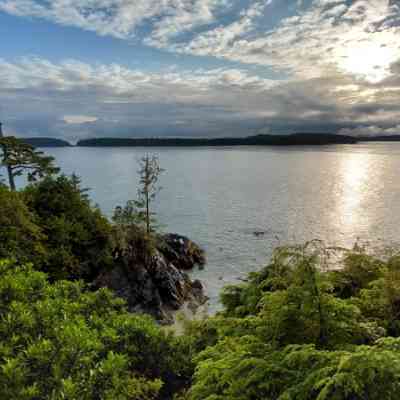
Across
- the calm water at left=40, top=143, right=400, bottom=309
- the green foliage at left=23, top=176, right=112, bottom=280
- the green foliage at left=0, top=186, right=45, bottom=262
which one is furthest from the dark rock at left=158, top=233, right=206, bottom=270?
the green foliage at left=0, top=186, right=45, bottom=262

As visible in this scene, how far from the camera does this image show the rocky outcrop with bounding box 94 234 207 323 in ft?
52.1

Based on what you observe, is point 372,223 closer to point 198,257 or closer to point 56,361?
point 198,257

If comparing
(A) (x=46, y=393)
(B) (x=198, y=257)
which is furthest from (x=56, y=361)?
(B) (x=198, y=257)

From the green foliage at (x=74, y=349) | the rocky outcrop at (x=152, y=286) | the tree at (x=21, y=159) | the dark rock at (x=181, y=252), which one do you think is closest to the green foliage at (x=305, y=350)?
the green foliage at (x=74, y=349)

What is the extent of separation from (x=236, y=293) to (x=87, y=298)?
4054 millimetres

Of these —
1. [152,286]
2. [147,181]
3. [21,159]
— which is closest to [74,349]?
[152,286]

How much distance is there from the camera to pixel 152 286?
1659 centimetres

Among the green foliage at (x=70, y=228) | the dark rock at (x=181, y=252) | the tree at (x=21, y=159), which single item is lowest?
the dark rock at (x=181, y=252)

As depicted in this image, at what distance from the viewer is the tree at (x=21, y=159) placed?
24.4 m

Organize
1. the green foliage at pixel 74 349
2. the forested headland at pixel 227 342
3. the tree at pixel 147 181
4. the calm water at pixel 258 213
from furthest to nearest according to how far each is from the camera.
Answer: the calm water at pixel 258 213 → the tree at pixel 147 181 → the green foliage at pixel 74 349 → the forested headland at pixel 227 342

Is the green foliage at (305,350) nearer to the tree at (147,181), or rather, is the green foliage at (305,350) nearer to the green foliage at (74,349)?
the green foliage at (74,349)

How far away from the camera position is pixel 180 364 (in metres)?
6.19

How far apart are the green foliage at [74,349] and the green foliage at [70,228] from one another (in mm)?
9006

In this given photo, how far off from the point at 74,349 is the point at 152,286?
12637 mm
